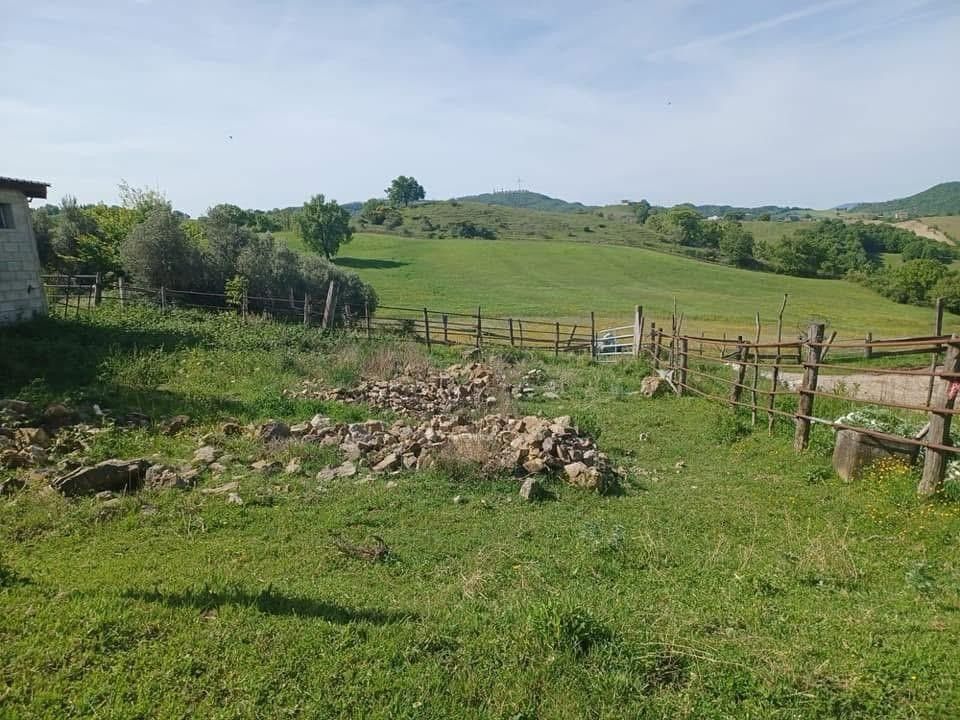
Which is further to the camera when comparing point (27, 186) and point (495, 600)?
point (27, 186)

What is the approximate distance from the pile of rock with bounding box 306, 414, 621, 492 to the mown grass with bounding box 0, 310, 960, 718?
381mm

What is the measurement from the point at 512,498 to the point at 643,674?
3916mm

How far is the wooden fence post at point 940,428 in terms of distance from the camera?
21.1ft

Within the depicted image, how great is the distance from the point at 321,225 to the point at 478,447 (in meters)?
61.2

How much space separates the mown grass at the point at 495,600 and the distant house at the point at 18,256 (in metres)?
12.9

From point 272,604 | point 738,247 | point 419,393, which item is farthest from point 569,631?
point 738,247

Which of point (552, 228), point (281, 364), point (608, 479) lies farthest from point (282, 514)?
point (552, 228)

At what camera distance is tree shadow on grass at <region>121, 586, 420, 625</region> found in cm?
Answer: 470

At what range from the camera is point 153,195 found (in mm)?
32938

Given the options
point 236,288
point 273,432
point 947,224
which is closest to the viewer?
point 273,432

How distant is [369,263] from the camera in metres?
65.0

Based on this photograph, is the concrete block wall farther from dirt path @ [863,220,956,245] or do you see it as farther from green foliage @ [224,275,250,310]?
dirt path @ [863,220,956,245]

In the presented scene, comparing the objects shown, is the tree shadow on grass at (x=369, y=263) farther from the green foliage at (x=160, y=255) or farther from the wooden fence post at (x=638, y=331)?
the wooden fence post at (x=638, y=331)

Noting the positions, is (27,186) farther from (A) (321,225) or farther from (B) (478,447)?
(A) (321,225)
